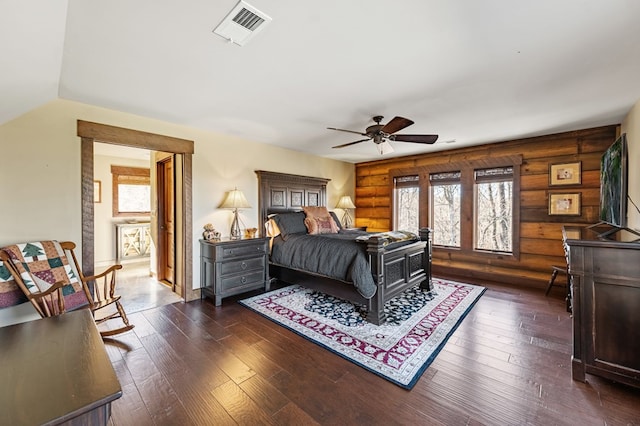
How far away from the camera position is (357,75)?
2295 mm

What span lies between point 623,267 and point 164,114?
4.44m

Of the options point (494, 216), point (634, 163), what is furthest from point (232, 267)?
point (634, 163)

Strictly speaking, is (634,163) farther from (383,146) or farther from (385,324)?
(385,324)

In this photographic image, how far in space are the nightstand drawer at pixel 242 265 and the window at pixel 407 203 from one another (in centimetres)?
319

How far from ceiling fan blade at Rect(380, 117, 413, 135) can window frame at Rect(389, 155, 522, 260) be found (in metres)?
2.73

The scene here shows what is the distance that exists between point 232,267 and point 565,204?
489 cm

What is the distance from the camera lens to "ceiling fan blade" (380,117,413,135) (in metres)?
2.55

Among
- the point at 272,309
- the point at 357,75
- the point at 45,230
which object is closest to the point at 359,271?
the point at 272,309

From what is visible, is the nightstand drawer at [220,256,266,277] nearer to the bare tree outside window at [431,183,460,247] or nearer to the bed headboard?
the bed headboard

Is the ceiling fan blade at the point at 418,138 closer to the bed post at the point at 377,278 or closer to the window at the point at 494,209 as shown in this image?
the bed post at the point at 377,278

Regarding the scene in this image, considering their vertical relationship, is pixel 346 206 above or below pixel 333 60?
below

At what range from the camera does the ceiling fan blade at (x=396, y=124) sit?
2548 millimetres

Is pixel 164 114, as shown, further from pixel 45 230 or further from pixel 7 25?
pixel 7 25

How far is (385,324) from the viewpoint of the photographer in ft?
9.43
